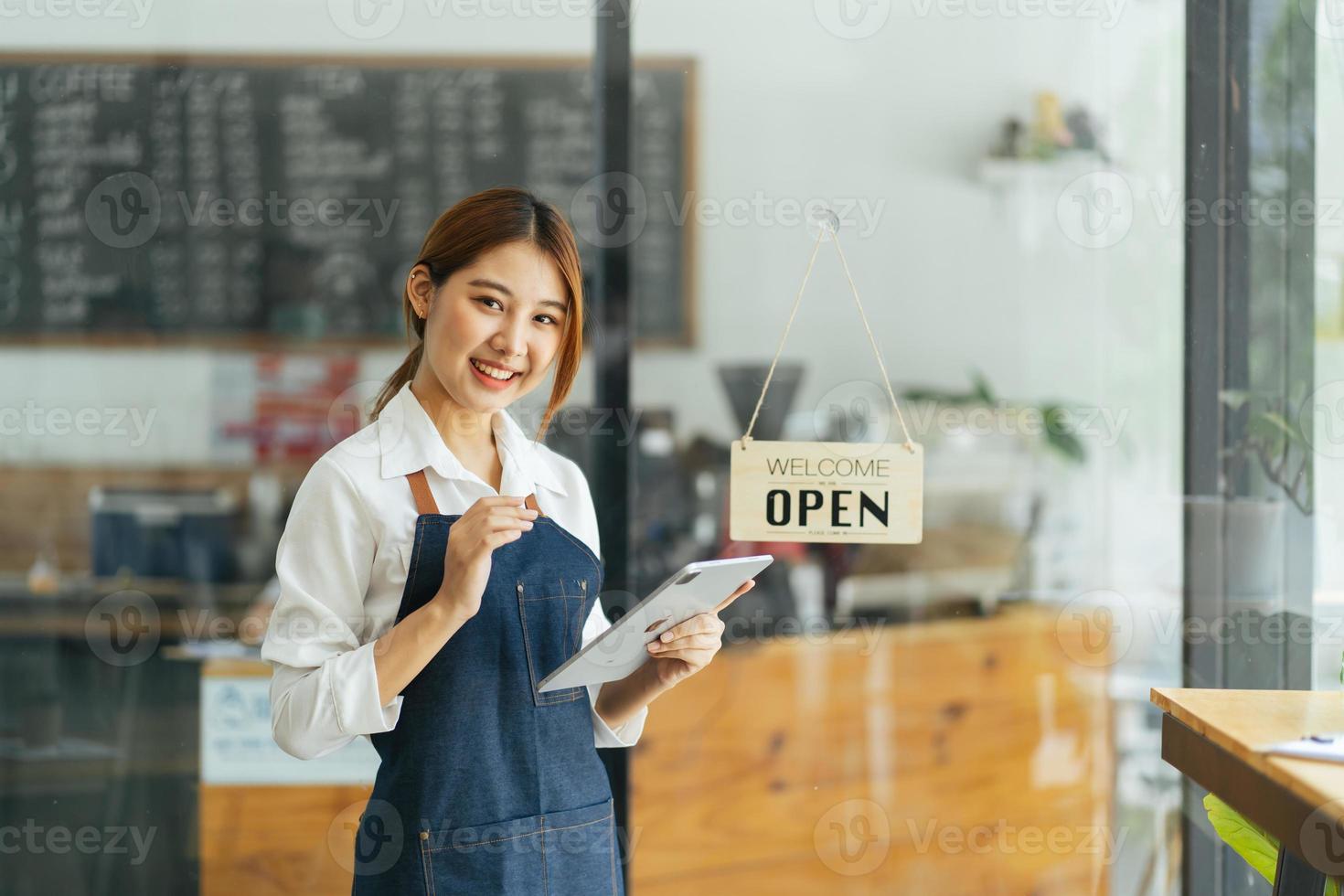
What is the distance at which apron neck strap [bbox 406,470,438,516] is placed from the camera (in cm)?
132

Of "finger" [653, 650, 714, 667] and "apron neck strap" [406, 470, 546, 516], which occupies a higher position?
"apron neck strap" [406, 470, 546, 516]

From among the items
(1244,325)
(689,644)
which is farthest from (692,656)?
(1244,325)

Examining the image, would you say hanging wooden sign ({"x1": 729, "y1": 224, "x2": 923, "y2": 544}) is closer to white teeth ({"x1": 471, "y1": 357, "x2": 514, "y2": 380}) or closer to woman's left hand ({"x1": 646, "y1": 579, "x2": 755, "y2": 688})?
woman's left hand ({"x1": 646, "y1": 579, "x2": 755, "y2": 688})

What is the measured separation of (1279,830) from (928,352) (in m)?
1.20

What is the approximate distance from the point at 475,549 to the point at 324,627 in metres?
0.19

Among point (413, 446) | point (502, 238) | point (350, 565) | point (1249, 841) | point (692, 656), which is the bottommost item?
point (1249, 841)

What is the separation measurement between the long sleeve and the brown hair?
7.3 inches

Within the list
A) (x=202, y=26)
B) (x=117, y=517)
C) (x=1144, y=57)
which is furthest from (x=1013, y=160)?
(x=117, y=517)

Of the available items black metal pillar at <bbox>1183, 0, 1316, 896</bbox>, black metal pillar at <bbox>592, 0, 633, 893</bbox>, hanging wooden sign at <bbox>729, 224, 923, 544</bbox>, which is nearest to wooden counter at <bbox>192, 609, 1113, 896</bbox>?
black metal pillar at <bbox>592, 0, 633, 893</bbox>

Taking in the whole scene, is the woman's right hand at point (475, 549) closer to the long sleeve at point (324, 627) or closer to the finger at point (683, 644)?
the long sleeve at point (324, 627)

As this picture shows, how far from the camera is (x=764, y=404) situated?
7.10ft

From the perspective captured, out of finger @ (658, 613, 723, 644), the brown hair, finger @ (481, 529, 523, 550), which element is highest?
the brown hair

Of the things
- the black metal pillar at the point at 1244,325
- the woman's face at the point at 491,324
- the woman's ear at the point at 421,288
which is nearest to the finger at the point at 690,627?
the woman's face at the point at 491,324

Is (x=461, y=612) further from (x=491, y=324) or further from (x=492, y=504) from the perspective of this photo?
(x=491, y=324)
